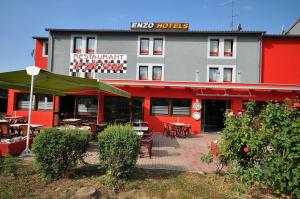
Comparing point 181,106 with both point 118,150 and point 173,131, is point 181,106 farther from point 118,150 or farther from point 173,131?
point 118,150

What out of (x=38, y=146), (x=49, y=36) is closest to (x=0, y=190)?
(x=38, y=146)

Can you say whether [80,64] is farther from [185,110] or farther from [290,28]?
[290,28]

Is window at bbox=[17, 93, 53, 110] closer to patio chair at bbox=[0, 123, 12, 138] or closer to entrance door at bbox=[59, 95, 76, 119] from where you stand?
entrance door at bbox=[59, 95, 76, 119]

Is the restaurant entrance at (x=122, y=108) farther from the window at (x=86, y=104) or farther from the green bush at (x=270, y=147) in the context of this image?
the green bush at (x=270, y=147)

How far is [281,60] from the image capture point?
17.7 metres

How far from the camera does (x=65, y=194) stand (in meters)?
4.14

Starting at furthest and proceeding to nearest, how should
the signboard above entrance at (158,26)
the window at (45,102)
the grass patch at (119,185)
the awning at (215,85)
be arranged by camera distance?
the signboard above entrance at (158,26), the window at (45,102), the awning at (215,85), the grass patch at (119,185)

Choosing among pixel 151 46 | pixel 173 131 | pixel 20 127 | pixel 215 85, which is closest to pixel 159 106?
pixel 173 131

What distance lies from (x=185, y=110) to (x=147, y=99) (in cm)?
255

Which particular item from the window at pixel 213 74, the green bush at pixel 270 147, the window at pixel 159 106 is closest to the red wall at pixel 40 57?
the window at pixel 159 106

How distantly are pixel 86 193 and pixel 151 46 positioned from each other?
1515 centimetres

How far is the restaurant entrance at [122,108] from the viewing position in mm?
14438

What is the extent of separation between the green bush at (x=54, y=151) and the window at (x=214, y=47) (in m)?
15.3

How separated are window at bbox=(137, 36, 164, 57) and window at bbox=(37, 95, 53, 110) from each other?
7.60 meters
